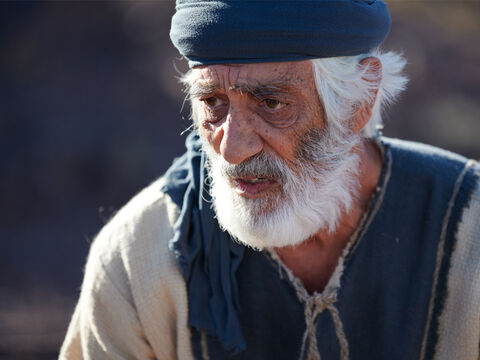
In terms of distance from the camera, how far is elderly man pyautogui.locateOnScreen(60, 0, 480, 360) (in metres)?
2.41

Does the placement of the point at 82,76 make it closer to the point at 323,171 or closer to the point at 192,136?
the point at 192,136

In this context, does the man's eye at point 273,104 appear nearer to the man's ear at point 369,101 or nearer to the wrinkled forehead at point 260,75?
the wrinkled forehead at point 260,75

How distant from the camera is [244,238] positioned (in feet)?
8.22

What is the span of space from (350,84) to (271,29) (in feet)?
1.43

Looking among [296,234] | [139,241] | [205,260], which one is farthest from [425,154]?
[139,241]

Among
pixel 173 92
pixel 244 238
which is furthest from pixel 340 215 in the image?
pixel 173 92

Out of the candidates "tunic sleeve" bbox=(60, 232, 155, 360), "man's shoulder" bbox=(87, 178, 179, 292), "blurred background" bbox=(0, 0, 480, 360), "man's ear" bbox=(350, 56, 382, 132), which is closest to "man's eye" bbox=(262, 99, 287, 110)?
"man's ear" bbox=(350, 56, 382, 132)

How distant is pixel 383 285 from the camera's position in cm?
265

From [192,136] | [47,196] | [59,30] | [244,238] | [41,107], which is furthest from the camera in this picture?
[59,30]

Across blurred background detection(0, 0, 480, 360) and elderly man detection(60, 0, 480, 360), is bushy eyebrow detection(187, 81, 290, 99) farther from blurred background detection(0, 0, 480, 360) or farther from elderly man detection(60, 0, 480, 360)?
blurred background detection(0, 0, 480, 360)

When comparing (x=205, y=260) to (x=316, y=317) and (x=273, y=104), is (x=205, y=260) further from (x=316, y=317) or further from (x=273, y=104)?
(x=273, y=104)

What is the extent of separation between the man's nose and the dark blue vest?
1.78ft

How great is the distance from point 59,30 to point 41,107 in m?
1.34

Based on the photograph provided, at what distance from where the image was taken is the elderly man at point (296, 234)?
2.41 meters
